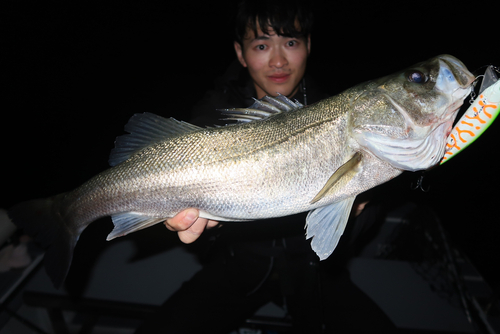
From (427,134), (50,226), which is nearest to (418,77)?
(427,134)

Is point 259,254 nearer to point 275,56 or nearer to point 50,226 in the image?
point 50,226

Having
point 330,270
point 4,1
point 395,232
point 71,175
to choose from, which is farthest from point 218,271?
point 4,1

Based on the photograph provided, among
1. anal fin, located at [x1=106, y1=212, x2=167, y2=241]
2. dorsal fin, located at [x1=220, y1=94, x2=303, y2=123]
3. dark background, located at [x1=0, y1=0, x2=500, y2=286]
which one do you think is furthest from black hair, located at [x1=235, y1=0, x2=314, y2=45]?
anal fin, located at [x1=106, y1=212, x2=167, y2=241]

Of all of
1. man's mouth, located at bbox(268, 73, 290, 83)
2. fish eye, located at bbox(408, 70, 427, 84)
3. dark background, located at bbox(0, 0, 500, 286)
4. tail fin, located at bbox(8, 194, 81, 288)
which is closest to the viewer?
fish eye, located at bbox(408, 70, 427, 84)

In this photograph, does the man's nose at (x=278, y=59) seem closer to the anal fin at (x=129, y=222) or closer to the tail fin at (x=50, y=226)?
the anal fin at (x=129, y=222)

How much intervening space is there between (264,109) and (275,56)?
2.92 feet

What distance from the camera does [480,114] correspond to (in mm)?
1176

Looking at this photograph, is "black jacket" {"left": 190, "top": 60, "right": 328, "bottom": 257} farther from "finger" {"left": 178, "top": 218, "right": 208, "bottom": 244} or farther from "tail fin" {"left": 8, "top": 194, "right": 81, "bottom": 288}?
"tail fin" {"left": 8, "top": 194, "right": 81, "bottom": 288}

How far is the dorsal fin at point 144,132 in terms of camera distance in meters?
1.52

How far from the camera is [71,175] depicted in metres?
7.82

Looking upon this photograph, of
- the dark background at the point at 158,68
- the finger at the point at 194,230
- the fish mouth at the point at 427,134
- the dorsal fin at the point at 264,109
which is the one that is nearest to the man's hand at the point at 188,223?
the finger at the point at 194,230

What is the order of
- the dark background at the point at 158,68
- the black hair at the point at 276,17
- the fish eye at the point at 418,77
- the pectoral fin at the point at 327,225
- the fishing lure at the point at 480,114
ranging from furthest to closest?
the dark background at the point at 158,68 → the black hair at the point at 276,17 → the pectoral fin at the point at 327,225 → the fish eye at the point at 418,77 → the fishing lure at the point at 480,114

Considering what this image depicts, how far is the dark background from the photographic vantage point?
7062 millimetres

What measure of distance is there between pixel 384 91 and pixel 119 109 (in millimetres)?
11939
